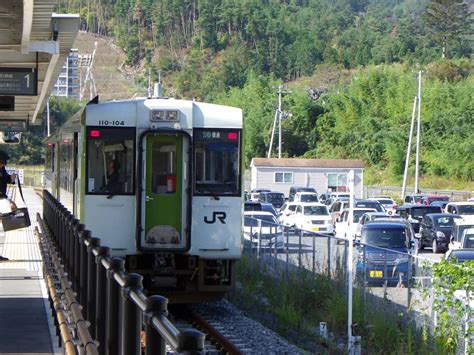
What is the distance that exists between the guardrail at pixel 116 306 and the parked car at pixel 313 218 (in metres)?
34.1

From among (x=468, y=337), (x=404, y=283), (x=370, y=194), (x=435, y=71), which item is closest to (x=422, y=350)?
(x=468, y=337)

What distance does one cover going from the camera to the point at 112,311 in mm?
7801

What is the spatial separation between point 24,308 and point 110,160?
3.55 metres

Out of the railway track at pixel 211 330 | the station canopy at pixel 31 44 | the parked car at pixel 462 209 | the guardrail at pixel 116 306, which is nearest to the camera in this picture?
the guardrail at pixel 116 306

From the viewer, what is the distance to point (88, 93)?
189500 mm

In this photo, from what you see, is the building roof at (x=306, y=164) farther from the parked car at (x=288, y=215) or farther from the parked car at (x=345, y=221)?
the parked car at (x=345, y=221)

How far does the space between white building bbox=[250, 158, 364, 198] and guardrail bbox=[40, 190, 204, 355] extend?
68562 mm

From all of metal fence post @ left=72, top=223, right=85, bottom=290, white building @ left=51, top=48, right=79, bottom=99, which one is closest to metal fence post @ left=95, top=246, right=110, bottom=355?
metal fence post @ left=72, top=223, right=85, bottom=290

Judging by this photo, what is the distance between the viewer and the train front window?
18.0 metres

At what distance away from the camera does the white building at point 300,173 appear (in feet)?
268

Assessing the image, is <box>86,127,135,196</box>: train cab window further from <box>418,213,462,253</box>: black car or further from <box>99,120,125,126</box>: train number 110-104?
<box>418,213,462,253</box>: black car

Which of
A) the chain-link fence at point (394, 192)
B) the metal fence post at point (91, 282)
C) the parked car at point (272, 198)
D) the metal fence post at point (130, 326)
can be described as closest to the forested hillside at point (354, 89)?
the chain-link fence at point (394, 192)

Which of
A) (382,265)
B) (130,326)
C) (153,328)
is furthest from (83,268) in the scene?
(382,265)

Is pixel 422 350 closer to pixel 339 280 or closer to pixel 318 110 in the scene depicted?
pixel 339 280
